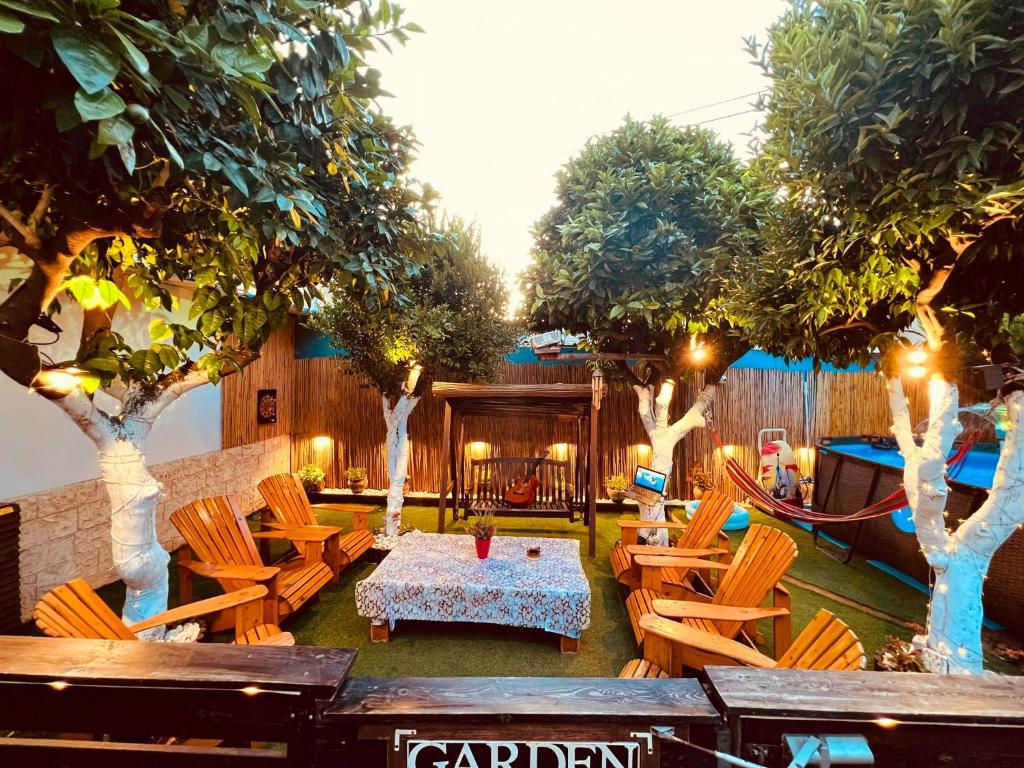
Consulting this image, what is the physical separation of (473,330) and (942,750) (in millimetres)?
4750

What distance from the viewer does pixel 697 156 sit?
4.61m

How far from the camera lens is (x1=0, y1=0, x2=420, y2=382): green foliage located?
1.09m

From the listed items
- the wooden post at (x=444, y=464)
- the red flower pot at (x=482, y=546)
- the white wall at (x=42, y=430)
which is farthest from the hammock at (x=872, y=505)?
the white wall at (x=42, y=430)

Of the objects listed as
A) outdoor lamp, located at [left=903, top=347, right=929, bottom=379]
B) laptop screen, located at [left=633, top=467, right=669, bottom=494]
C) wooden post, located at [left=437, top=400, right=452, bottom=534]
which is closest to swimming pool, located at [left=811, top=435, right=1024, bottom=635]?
outdoor lamp, located at [left=903, top=347, right=929, bottom=379]

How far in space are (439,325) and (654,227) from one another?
2491 millimetres

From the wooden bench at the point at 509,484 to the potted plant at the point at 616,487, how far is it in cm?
76

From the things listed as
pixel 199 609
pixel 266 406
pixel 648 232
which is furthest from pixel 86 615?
pixel 266 406

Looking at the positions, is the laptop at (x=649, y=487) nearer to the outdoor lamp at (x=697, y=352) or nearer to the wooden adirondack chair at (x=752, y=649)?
the outdoor lamp at (x=697, y=352)

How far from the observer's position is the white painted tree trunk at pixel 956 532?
2.68 meters

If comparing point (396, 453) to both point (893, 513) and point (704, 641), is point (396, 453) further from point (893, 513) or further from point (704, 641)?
point (893, 513)

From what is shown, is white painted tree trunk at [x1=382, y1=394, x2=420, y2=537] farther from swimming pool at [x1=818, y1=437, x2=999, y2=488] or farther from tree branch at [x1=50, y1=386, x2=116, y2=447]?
swimming pool at [x1=818, y1=437, x2=999, y2=488]

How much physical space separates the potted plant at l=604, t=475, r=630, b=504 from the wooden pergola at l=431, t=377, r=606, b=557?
109 centimetres

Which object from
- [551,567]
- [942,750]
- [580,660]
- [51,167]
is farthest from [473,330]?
[942,750]

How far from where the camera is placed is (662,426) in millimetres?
5562
